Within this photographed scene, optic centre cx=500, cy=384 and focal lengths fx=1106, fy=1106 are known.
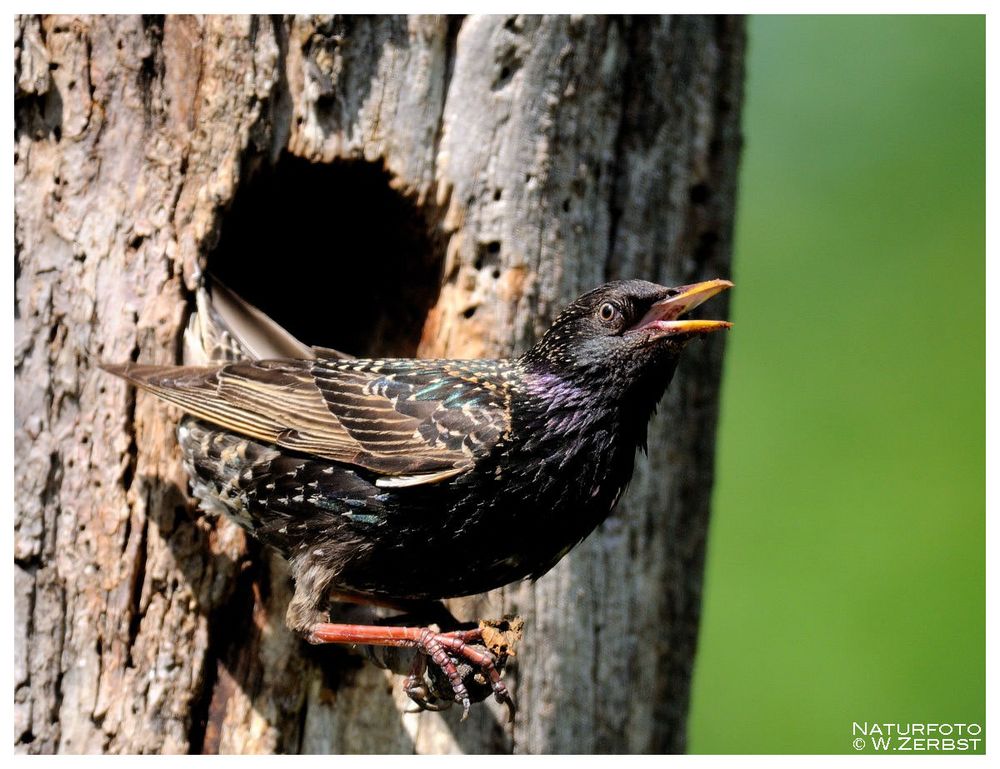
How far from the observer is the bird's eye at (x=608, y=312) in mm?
3555

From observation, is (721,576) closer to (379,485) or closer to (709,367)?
(709,367)

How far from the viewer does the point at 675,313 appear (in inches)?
138

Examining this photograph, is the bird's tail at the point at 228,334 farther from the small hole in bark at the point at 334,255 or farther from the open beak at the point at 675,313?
the open beak at the point at 675,313

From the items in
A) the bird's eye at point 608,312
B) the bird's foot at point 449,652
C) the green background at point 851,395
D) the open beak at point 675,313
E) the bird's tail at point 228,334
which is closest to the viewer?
the bird's foot at point 449,652

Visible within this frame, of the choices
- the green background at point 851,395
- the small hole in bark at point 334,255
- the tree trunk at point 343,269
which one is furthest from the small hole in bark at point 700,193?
the green background at point 851,395

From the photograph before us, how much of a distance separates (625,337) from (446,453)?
679 millimetres

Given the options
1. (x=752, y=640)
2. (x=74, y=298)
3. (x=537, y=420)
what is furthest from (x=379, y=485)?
(x=752, y=640)

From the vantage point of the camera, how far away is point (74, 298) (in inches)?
157

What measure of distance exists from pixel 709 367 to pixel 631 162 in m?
1.02

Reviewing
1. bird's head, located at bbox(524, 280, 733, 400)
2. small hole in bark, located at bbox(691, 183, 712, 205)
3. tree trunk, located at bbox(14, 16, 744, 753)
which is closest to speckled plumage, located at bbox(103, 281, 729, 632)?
bird's head, located at bbox(524, 280, 733, 400)

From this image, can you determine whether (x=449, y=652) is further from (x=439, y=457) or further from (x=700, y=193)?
(x=700, y=193)

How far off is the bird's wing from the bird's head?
11.2 inches

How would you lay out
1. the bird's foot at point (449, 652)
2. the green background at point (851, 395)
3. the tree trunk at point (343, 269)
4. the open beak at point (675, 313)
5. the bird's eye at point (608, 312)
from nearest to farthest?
the bird's foot at point (449, 652), the open beak at point (675, 313), the bird's eye at point (608, 312), the tree trunk at point (343, 269), the green background at point (851, 395)

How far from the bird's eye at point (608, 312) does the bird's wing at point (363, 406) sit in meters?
0.40
